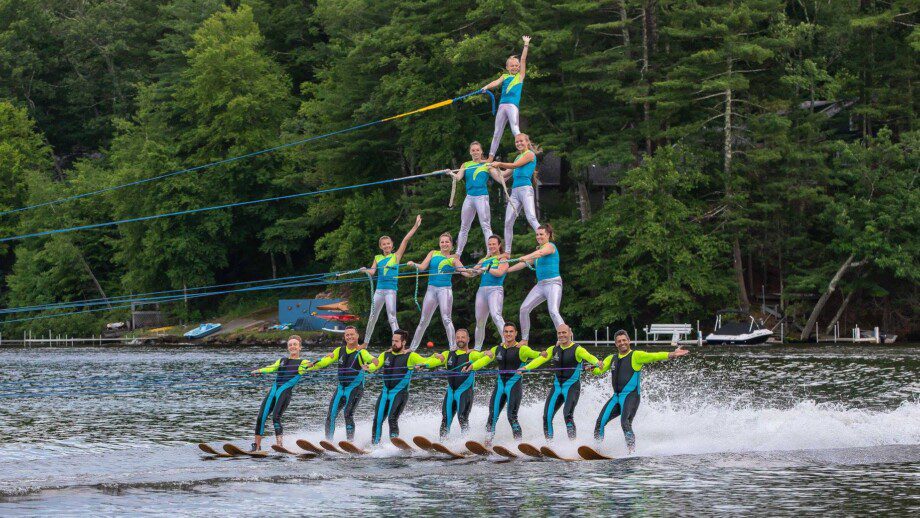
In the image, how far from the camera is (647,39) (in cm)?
5916

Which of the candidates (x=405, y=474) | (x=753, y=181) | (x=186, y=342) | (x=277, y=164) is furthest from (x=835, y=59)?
(x=405, y=474)

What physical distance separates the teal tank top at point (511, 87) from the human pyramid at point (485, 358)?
0.02 metres

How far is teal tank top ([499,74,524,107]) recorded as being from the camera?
26.3 m

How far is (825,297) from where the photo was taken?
182 ft

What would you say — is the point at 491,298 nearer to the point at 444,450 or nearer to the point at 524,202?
the point at 524,202

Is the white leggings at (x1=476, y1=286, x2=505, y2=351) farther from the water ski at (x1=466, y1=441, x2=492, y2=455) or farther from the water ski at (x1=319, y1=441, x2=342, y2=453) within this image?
the water ski at (x1=319, y1=441, x2=342, y2=453)

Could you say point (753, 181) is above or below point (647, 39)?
below

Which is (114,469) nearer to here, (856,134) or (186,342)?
(856,134)

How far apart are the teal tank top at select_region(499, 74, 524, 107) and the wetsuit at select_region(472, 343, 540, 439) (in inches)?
208

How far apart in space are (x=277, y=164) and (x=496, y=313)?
171ft

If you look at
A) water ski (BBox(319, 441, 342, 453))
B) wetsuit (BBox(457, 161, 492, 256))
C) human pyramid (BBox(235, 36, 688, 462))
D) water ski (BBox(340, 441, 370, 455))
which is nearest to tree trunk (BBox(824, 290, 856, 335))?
human pyramid (BBox(235, 36, 688, 462))

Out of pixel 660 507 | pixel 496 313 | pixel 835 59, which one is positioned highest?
pixel 835 59

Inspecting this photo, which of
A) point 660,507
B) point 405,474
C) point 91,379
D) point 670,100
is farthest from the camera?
point 670,100

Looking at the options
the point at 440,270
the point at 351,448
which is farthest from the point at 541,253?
the point at 351,448
